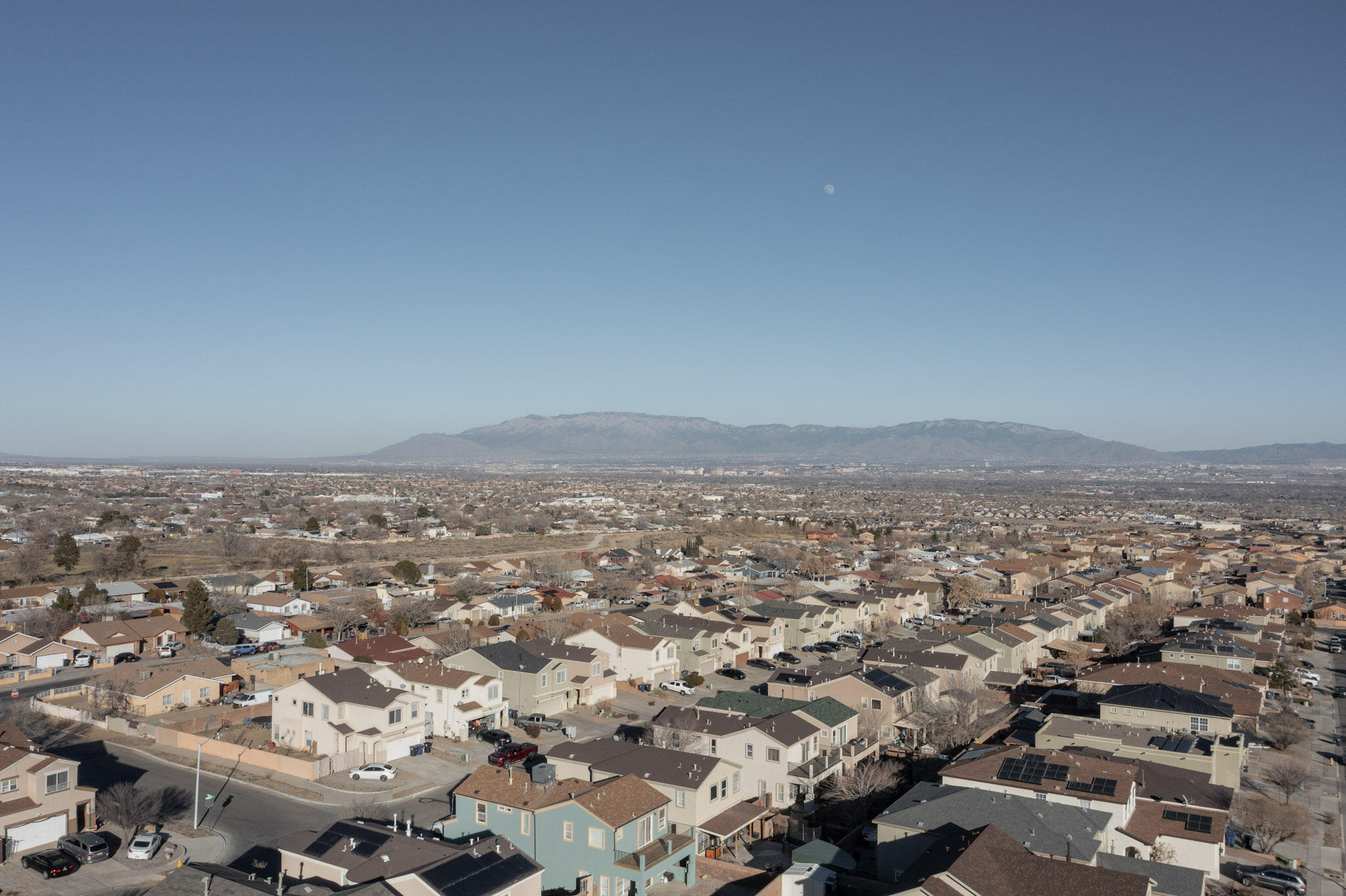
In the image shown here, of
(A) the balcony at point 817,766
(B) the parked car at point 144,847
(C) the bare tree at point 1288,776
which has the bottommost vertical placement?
(C) the bare tree at point 1288,776

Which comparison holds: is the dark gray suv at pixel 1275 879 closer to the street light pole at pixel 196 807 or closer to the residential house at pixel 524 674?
the residential house at pixel 524 674

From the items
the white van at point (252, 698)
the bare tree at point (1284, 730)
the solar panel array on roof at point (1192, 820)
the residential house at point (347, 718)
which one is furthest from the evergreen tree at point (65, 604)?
the bare tree at point (1284, 730)

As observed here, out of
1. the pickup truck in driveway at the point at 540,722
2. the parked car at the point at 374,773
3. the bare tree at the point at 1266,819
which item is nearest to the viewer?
the bare tree at the point at 1266,819

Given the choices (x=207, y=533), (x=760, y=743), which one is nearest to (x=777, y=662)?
(x=760, y=743)

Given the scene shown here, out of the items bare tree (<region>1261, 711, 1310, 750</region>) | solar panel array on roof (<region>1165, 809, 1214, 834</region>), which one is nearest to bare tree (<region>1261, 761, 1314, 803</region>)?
bare tree (<region>1261, 711, 1310, 750</region>)

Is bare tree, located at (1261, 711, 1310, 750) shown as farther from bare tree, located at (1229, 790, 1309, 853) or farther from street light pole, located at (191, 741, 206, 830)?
street light pole, located at (191, 741, 206, 830)

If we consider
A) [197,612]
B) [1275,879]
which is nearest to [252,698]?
[197,612]

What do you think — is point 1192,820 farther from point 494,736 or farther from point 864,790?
point 494,736
